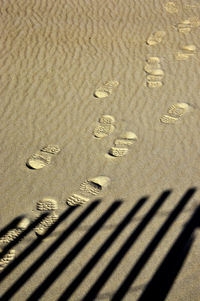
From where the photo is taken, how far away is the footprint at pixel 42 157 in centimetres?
432

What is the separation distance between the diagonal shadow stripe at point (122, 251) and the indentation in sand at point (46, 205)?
0.94m

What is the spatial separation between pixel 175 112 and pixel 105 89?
4.37 feet

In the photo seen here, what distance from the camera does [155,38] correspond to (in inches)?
271

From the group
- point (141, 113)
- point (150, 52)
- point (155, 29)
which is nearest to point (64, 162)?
point (141, 113)

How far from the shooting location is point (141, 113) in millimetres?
5082

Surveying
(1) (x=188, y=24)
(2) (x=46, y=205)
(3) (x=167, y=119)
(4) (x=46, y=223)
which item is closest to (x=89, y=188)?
(2) (x=46, y=205)

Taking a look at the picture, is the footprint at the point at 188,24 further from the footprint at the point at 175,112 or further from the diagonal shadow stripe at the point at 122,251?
the diagonal shadow stripe at the point at 122,251

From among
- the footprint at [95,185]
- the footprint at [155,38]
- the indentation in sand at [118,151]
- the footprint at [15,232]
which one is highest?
the footprint at [155,38]

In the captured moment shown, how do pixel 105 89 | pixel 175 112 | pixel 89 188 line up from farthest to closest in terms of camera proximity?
pixel 105 89, pixel 175 112, pixel 89 188

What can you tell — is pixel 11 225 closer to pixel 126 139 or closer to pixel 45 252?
pixel 45 252

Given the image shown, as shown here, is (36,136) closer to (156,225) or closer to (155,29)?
(156,225)

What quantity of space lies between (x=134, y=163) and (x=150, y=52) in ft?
10.2

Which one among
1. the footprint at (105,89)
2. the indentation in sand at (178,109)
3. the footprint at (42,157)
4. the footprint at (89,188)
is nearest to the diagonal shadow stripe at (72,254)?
the footprint at (89,188)

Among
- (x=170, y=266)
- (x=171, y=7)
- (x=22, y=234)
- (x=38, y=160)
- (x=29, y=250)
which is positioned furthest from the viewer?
(x=171, y=7)
